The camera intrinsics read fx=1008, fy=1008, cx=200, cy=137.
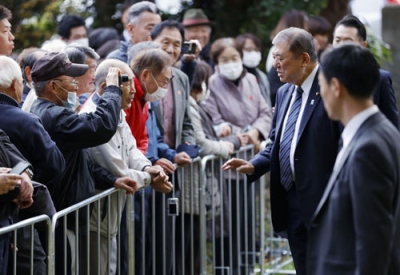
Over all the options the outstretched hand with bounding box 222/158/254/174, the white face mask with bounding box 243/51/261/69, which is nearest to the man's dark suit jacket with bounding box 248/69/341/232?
the outstretched hand with bounding box 222/158/254/174

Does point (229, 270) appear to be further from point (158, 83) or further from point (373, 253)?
point (373, 253)

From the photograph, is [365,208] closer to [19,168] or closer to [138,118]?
[19,168]

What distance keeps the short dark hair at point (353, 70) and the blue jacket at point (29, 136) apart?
1847 millimetres

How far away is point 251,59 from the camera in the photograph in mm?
10609

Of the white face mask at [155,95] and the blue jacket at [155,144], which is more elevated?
the white face mask at [155,95]

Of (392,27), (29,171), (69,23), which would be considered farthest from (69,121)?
(392,27)

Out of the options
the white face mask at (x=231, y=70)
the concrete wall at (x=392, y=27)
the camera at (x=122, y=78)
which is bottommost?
the camera at (x=122, y=78)

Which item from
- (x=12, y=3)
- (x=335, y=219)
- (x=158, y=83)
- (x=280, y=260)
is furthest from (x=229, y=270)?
(x=12, y=3)

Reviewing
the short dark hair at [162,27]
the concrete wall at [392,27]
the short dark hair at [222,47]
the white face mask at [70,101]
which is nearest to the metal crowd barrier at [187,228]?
the white face mask at [70,101]

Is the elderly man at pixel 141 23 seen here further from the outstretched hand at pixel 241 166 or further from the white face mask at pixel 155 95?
the outstretched hand at pixel 241 166

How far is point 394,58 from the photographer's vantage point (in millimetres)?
16828

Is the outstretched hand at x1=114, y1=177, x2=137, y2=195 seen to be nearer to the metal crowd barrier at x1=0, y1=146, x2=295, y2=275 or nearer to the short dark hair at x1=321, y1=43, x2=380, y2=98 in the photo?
the metal crowd barrier at x1=0, y1=146, x2=295, y2=275

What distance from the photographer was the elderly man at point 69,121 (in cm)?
625

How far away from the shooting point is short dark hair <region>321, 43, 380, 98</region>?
4.67 meters
